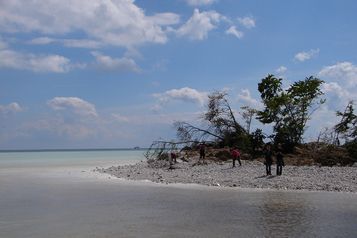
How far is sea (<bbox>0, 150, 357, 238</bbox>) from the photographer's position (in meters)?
14.8

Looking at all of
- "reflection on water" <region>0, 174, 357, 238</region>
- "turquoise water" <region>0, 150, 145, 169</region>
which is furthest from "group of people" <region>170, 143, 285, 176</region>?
"turquoise water" <region>0, 150, 145, 169</region>

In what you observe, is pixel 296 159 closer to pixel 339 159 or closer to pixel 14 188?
pixel 339 159

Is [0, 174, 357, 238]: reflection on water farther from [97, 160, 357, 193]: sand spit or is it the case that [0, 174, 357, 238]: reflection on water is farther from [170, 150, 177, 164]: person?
[170, 150, 177, 164]: person

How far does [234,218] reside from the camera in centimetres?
1700

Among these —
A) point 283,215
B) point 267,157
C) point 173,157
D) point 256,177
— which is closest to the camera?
point 283,215

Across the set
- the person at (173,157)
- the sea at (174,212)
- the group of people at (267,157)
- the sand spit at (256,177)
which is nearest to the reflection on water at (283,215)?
the sea at (174,212)

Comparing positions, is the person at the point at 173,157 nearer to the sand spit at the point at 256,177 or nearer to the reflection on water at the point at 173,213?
the sand spit at the point at 256,177

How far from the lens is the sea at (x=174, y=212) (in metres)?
14.8

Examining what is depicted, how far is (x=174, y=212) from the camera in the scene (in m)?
18.6

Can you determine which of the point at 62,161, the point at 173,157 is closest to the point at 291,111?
the point at 173,157

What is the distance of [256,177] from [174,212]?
12149 mm

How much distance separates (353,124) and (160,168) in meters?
15.7

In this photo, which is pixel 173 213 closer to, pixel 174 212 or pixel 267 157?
pixel 174 212

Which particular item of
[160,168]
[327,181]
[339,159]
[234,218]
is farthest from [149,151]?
[234,218]
